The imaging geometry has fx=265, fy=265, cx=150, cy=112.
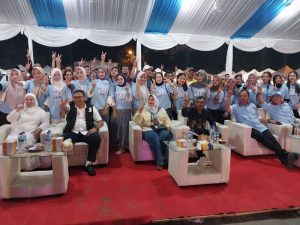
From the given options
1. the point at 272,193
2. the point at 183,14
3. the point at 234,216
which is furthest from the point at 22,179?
the point at 183,14

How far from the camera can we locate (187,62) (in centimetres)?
797

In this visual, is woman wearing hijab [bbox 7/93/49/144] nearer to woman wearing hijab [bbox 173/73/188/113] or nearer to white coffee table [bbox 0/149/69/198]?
white coffee table [bbox 0/149/69/198]

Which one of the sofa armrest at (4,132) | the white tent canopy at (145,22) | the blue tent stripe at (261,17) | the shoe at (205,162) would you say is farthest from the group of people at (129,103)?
the blue tent stripe at (261,17)

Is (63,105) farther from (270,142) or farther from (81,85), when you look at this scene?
(270,142)

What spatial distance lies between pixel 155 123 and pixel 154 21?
3206 millimetres

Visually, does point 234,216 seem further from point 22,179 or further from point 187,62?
point 187,62

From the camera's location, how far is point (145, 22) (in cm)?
607

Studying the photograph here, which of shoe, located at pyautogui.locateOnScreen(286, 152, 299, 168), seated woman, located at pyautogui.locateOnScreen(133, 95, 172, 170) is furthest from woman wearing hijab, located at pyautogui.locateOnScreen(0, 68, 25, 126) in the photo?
shoe, located at pyautogui.locateOnScreen(286, 152, 299, 168)

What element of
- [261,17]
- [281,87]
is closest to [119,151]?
[281,87]

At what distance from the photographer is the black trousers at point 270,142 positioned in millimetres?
3719

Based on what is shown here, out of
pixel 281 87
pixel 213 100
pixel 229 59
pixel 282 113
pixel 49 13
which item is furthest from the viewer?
pixel 229 59

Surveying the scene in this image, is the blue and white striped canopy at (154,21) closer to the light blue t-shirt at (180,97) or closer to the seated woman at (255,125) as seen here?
the light blue t-shirt at (180,97)

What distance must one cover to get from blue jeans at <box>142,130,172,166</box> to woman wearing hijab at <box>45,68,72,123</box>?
1.28 meters

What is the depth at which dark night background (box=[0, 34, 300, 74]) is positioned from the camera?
22.6 ft
